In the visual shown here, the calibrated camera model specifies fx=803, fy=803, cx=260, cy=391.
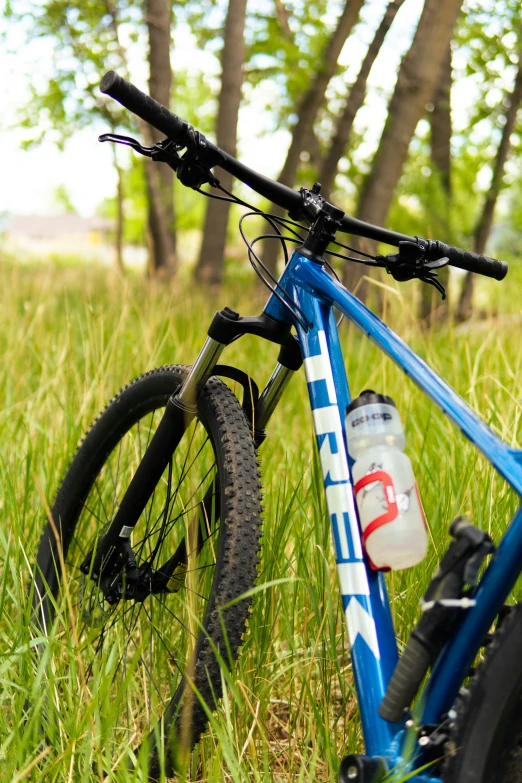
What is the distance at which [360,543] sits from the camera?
1220 mm

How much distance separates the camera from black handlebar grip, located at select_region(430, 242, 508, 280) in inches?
60.6

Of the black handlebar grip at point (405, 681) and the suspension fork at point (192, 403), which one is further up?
the suspension fork at point (192, 403)

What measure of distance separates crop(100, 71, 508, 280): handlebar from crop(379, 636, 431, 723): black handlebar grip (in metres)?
0.75

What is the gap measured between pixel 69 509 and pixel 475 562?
4.03ft

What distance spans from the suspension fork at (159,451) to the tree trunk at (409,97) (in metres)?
2.61

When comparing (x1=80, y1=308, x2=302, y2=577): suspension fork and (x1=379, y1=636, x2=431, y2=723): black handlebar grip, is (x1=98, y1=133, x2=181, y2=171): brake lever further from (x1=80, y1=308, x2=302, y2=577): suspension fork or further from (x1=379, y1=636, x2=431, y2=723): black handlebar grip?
(x1=379, y1=636, x2=431, y2=723): black handlebar grip

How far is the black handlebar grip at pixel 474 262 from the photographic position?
154cm

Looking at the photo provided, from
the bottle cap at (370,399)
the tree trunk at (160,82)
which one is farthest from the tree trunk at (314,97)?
the bottle cap at (370,399)

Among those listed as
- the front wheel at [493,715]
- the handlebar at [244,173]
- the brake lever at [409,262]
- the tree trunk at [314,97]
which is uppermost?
the tree trunk at [314,97]

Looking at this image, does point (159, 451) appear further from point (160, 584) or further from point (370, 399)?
point (370, 399)

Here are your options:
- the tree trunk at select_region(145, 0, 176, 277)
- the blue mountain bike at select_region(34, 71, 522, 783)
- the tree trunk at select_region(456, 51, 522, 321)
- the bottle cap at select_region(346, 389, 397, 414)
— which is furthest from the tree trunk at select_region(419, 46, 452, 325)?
the bottle cap at select_region(346, 389, 397, 414)

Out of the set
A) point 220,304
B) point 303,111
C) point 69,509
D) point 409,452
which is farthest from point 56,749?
point 303,111

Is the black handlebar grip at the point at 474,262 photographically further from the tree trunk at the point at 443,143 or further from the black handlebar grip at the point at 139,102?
the tree trunk at the point at 443,143

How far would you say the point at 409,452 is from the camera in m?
2.59
